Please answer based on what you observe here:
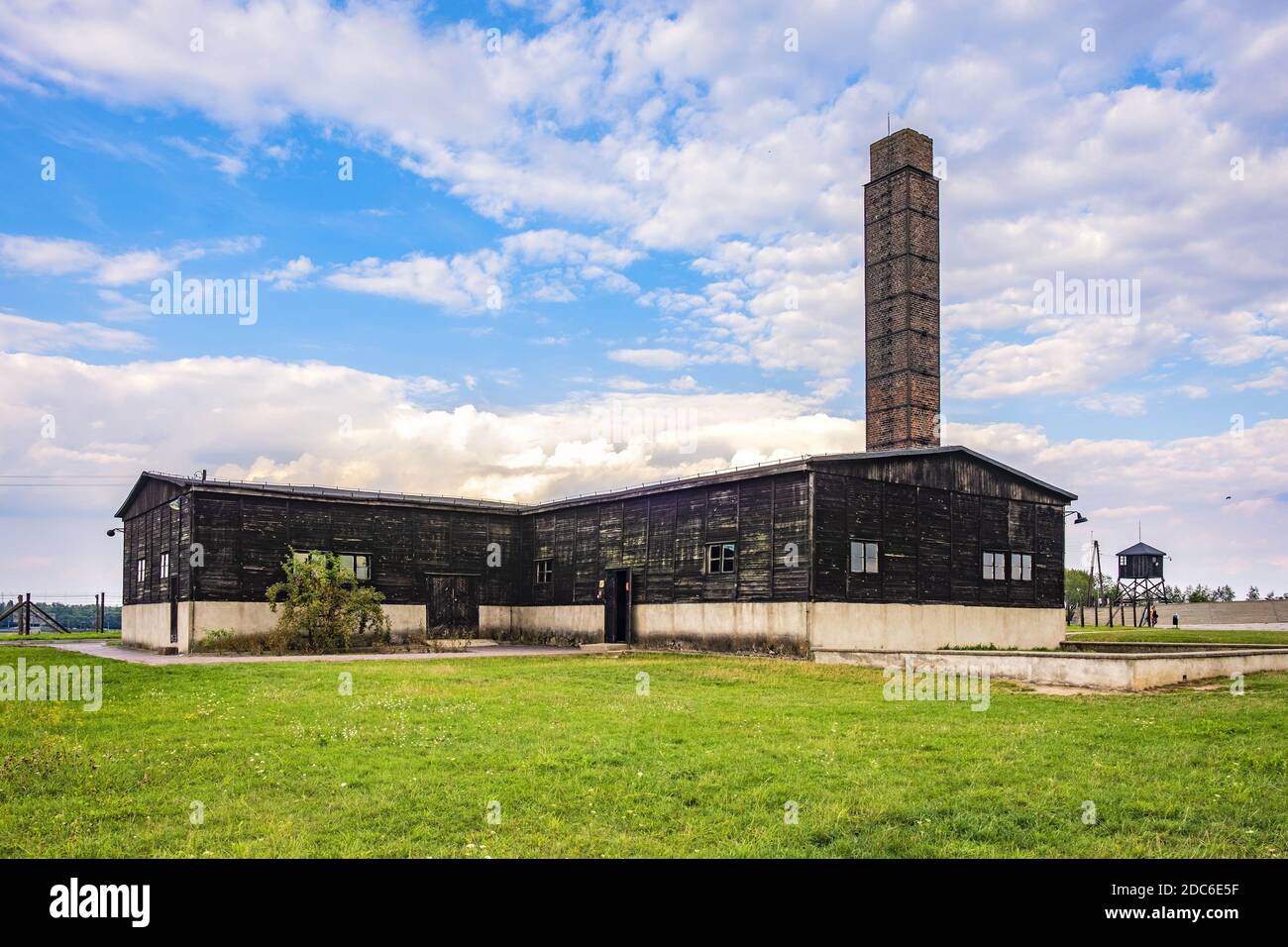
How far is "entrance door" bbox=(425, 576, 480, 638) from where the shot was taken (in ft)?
131

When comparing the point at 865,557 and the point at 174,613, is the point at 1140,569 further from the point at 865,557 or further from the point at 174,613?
the point at 174,613

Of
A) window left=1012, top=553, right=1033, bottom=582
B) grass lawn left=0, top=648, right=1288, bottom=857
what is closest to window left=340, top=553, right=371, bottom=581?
grass lawn left=0, top=648, right=1288, bottom=857

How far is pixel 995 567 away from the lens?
34750 millimetres

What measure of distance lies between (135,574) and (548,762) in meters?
38.2

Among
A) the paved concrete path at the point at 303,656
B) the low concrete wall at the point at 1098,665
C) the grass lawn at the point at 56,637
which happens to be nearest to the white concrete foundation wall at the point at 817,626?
the paved concrete path at the point at 303,656

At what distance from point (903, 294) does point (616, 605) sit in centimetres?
1870

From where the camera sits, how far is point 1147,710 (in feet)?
53.8

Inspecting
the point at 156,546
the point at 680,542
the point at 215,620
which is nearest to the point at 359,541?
the point at 215,620

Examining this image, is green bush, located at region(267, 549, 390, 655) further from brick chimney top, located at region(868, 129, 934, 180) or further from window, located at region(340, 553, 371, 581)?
brick chimney top, located at region(868, 129, 934, 180)

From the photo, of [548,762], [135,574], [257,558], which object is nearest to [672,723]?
[548,762]

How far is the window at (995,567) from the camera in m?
34.4
